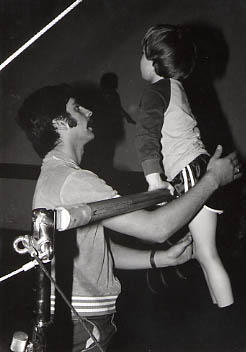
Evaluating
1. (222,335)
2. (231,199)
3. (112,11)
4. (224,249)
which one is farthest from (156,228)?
(112,11)

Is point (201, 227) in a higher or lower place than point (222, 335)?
higher

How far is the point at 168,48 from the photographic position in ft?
3.32

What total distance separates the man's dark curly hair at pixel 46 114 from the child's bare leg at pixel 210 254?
A: 38 cm

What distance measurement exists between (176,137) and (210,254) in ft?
0.96

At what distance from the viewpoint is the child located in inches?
38.7

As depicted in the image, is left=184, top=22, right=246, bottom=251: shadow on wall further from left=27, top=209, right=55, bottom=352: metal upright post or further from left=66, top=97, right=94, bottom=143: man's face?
left=27, top=209, right=55, bottom=352: metal upright post

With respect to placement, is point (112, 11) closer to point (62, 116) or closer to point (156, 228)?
point (62, 116)

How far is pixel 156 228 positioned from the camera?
78 centimetres

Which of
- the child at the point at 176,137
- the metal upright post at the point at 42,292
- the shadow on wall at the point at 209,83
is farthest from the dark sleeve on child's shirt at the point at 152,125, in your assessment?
the shadow on wall at the point at 209,83

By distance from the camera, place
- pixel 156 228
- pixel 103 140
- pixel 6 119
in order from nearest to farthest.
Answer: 1. pixel 156 228
2. pixel 6 119
3. pixel 103 140

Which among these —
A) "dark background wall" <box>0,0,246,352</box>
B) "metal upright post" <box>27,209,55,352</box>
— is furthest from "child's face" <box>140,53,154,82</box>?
"dark background wall" <box>0,0,246,352</box>

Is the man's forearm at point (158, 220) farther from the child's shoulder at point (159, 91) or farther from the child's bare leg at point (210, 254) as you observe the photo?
the child's shoulder at point (159, 91)

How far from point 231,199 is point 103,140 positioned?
2.56 feet

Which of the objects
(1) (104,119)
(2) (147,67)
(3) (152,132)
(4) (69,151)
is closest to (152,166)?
(3) (152,132)
